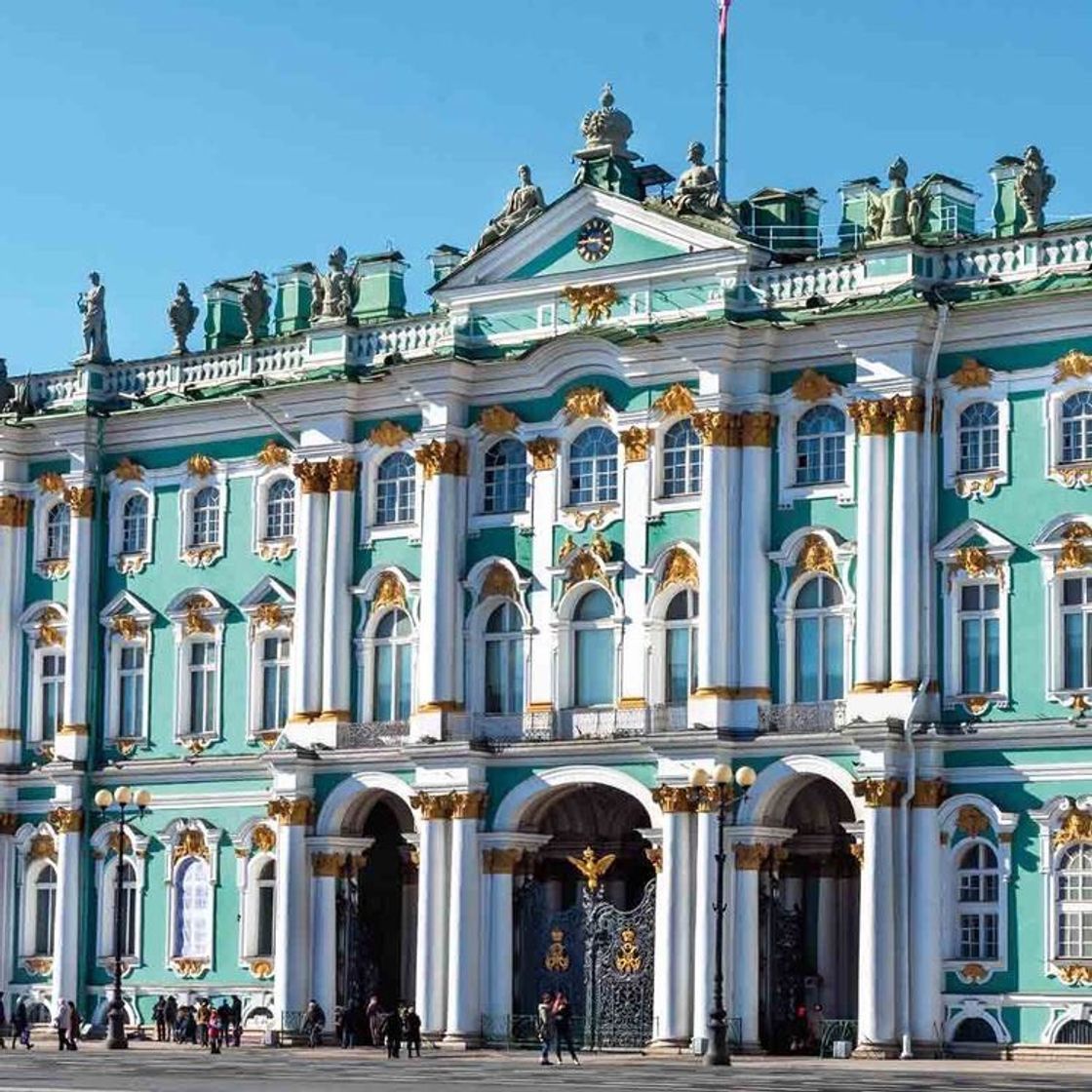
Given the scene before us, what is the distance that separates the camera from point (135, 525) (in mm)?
77625

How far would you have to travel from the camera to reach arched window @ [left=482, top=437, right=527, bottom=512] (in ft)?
231

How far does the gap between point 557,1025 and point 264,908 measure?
12.5 m

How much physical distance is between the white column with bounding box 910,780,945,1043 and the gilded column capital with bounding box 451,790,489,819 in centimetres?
1047

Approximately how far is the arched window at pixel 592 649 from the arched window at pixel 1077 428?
36.2 ft

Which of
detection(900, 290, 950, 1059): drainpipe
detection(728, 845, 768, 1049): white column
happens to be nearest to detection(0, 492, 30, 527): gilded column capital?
detection(728, 845, 768, 1049): white column

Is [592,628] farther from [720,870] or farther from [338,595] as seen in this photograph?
[720,870]

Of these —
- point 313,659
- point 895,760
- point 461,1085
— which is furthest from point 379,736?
point 461,1085

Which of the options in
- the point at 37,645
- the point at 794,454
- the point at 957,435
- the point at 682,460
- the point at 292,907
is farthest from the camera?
the point at 37,645

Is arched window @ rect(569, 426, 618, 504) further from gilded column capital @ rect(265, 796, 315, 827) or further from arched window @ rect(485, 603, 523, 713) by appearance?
gilded column capital @ rect(265, 796, 315, 827)

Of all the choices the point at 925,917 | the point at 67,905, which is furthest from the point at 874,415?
the point at 67,905

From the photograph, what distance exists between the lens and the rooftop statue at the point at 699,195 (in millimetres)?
68375

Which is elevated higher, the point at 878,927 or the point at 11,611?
the point at 11,611

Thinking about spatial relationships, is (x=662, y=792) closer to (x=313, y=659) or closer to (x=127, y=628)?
(x=313, y=659)

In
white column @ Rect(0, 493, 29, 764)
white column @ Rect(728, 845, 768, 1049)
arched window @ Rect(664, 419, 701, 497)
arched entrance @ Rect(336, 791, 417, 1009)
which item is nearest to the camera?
white column @ Rect(728, 845, 768, 1049)
